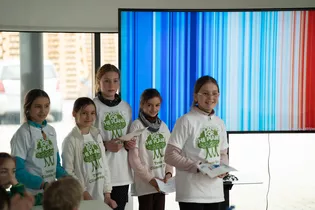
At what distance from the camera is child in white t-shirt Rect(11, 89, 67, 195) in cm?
372

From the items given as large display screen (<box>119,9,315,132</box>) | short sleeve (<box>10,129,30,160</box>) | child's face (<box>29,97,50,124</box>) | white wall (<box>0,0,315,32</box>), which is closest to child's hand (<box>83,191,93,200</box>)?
short sleeve (<box>10,129,30,160</box>)

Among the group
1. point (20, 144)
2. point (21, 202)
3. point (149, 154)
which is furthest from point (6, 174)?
point (149, 154)

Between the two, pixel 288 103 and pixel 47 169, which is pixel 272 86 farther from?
pixel 47 169

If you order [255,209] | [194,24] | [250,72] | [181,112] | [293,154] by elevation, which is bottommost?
[255,209]

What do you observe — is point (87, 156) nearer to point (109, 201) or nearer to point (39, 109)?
point (109, 201)

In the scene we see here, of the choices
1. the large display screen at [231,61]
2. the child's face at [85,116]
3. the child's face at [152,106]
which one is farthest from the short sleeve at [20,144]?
the large display screen at [231,61]

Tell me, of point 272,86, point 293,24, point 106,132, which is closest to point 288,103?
point 272,86

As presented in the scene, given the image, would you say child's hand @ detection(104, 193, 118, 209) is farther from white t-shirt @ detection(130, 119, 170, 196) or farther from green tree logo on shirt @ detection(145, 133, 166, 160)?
green tree logo on shirt @ detection(145, 133, 166, 160)

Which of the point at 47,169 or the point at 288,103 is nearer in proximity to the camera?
the point at 47,169

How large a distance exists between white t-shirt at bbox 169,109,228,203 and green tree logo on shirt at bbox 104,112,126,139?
602mm

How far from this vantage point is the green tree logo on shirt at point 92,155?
3.94m

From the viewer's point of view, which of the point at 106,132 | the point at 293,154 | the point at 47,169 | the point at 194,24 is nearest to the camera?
the point at 47,169

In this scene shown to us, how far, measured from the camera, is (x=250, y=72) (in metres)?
5.38

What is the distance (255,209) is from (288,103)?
4.31ft
